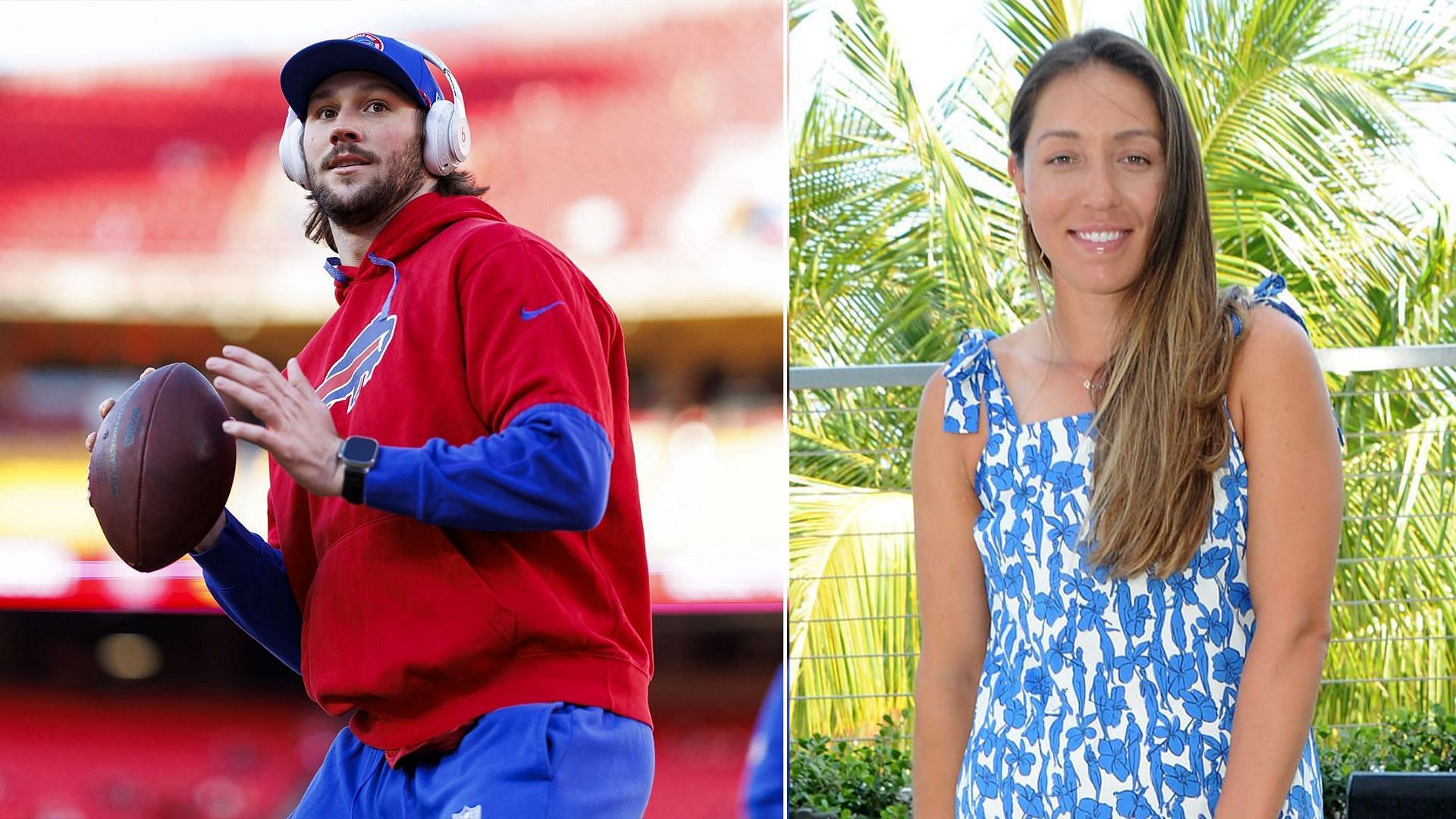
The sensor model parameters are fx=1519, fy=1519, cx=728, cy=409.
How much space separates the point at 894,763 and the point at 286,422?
3244 mm

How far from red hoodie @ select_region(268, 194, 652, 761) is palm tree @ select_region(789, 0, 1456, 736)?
4248mm

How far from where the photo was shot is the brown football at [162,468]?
2.27 meters

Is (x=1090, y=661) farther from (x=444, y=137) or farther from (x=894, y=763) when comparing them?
(x=894, y=763)

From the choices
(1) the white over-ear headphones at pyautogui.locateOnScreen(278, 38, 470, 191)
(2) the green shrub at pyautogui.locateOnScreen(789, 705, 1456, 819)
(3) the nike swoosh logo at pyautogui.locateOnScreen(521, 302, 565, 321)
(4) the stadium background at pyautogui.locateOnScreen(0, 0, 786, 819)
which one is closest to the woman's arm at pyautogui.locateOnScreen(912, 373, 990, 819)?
(3) the nike swoosh logo at pyautogui.locateOnScreen(521, 302, 565, 321)

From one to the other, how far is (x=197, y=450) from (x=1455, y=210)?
5.98 meters

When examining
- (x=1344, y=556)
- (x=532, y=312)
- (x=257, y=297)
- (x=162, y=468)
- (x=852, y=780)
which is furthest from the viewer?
(x=1344, y=556)

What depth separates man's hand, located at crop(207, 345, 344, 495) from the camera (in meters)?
1.94

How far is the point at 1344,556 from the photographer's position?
6191 millimetres

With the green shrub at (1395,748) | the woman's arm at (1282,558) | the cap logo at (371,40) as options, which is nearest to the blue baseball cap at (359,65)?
the cap logo at (371,40)

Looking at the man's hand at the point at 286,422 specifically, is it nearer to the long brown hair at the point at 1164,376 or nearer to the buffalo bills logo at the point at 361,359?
the buffalo bills logo at the point at 361,359

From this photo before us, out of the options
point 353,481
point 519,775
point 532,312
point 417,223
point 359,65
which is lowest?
point 519,775

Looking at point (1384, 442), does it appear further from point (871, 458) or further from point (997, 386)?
point (997, 386)

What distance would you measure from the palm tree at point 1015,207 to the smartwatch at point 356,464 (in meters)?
4.55

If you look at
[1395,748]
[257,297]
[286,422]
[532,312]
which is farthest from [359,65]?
[1395,748]
